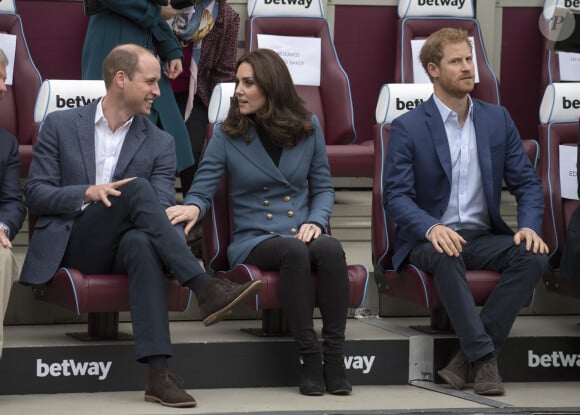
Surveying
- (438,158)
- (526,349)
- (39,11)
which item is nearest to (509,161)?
(438,158)

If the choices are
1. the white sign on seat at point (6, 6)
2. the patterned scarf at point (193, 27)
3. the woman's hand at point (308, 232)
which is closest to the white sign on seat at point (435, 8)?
the patterned scarf at point (193, 27)

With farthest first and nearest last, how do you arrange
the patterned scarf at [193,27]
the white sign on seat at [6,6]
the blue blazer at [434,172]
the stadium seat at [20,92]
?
the white sign on seat at [6,6] → the stadium seat at [20,92] → the patterned scarf at [193,27] → the blue blazer at [434,172]

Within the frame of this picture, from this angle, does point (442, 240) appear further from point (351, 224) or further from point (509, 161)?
point (351, 224)

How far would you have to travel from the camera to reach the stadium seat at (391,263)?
4.61 meters

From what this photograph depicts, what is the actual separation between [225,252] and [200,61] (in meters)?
1.25

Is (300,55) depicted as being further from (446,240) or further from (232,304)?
(232,304)

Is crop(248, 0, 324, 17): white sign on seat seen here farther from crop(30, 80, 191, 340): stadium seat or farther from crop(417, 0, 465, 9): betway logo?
crop(30, 80, 191, 340): stadium seat

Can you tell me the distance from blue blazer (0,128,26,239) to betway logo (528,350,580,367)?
182cm

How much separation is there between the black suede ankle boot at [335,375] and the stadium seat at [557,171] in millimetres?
1025

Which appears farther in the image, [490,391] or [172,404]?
[490,391]

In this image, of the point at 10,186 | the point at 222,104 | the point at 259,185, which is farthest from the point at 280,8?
the point at 10,186

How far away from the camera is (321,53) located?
20.5 feet

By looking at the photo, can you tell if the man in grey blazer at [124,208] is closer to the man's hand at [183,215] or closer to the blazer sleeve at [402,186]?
the man's hand at [183,215]

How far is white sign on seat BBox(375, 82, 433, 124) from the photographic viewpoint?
197 inches
